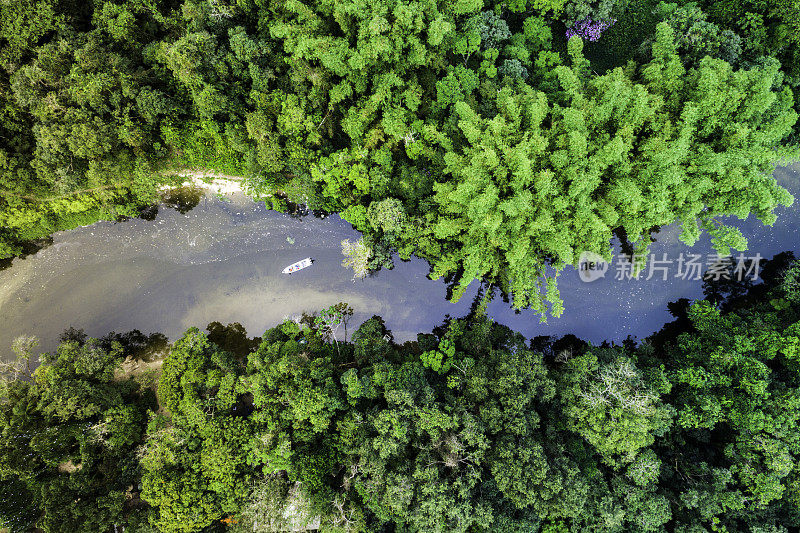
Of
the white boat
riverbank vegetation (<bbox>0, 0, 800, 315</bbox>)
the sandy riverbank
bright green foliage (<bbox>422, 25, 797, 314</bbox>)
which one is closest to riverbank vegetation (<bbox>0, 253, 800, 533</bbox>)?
the white boat

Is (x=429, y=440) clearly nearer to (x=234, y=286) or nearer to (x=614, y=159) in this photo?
(x=234, y=286)

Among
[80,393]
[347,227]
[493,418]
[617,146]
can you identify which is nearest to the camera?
[617,146]

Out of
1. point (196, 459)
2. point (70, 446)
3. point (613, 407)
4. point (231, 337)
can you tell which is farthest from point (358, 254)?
point (70, 446)

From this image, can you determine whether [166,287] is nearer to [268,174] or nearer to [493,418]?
[268,174]

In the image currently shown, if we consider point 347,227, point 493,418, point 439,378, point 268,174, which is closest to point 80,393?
point 268,174

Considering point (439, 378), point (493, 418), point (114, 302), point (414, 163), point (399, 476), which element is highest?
point (414, 163)

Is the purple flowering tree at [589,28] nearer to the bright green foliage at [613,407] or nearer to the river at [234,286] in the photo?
the river at [234,286]

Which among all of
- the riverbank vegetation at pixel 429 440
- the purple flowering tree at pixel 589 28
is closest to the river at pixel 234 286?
the riverbank vegetation at pixel 429 440
